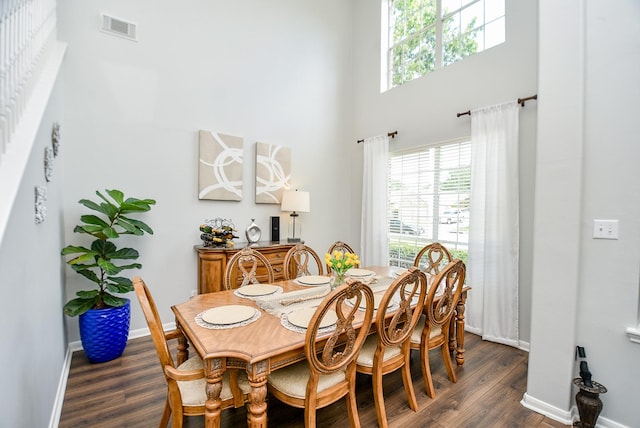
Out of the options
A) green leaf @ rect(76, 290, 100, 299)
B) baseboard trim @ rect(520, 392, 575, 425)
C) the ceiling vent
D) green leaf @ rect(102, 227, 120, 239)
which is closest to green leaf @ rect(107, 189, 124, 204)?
green leaf @ rect(102, 227, 120, 239)

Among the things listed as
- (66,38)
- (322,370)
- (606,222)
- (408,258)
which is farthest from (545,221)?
(66,38)

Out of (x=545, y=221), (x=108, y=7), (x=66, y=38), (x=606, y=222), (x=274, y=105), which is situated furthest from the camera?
(x=274, y=105)

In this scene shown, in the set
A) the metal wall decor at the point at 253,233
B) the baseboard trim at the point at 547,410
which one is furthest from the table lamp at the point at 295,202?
the baseboard trim at the point at 547,410

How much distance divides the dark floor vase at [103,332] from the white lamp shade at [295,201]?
2102 mm

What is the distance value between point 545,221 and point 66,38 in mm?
4419

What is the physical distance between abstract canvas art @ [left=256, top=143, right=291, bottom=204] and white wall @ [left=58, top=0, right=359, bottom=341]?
0.34ft

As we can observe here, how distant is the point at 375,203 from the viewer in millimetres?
4312

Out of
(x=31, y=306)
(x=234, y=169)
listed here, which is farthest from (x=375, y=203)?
(x=31, y=306)

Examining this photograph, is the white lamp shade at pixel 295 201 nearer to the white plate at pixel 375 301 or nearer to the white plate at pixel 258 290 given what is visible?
the white plate at pixel 258 290

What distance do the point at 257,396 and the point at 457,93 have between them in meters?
3.78

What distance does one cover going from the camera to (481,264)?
3.16 metres

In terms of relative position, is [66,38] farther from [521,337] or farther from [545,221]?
[521,337]

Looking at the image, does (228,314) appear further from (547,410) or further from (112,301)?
(547,410)

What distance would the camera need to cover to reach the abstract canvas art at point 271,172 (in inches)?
150
